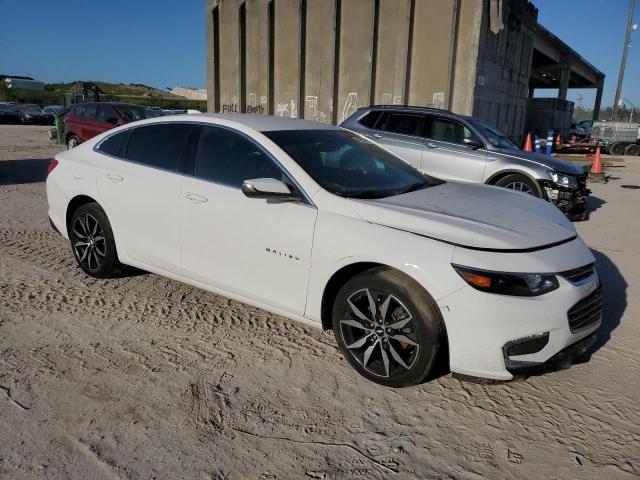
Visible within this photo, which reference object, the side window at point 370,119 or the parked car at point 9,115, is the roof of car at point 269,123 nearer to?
the side window at point 370,119

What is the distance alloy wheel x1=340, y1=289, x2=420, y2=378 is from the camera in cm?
293

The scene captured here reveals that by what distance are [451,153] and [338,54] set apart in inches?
309

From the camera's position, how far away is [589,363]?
3.40 meters

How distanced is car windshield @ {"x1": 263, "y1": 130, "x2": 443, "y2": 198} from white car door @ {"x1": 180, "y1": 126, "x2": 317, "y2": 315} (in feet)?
0.74

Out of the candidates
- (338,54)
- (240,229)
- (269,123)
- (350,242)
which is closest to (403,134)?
(269,123)

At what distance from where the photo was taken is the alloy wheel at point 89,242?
455 centimetres

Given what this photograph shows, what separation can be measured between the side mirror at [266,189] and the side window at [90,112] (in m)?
12.8

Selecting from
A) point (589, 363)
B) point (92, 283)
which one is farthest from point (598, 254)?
point (92, 283)

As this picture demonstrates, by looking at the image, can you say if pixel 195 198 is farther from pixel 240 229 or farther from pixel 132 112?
pixel 132 112

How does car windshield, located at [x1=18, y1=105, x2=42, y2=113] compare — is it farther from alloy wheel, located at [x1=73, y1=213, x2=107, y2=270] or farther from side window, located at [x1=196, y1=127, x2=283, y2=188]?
side window, located at [x1=196, y1=127, x2=283, y2=188]

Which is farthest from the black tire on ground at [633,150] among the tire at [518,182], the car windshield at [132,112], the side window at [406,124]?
the car windshield at [132,112]

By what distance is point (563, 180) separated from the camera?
7699mm

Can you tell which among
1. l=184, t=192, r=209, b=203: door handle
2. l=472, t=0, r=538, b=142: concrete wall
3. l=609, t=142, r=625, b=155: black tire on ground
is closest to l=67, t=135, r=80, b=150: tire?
l=472, t=0, r=538, b=142: concrete wall

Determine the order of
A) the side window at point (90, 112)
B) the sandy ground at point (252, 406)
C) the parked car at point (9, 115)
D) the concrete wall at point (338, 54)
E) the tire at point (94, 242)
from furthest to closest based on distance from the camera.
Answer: the parked car at point (9, 115) < the side window at point (90, 112) < the concrete wall at point (338, 54) < the tire at point (94, 242) < the sandy ground at point (252, 406)
